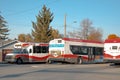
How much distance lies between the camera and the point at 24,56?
37.8 metres

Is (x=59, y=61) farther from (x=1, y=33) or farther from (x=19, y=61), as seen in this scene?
(x=1, y=33)

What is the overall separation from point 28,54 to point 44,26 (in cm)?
3010

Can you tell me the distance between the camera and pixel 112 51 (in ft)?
99.8

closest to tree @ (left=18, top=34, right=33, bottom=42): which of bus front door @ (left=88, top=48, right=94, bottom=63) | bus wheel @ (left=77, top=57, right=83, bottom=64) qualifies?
bus front door @ (left=88, top=48, right=94, bottom=63)

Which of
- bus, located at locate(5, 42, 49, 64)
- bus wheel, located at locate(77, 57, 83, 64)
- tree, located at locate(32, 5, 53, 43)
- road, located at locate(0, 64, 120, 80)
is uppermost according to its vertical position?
tree, located at locate(32, 5, 53, 43)

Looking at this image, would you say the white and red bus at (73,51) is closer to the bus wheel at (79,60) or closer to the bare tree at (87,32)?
the bus wheel at (79,60)

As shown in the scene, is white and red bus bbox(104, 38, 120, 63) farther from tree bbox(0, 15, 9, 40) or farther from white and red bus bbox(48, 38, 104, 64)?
tree bbox(0, 15, 9, 40)

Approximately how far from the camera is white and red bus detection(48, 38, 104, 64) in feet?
115

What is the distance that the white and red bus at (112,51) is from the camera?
29984 mm

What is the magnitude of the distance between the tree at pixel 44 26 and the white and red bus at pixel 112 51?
3642 centimetres

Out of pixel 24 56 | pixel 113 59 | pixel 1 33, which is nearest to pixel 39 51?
pixel 24 56

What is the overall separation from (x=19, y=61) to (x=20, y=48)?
1.69 metres

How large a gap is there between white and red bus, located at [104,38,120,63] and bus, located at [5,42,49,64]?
10.2 m

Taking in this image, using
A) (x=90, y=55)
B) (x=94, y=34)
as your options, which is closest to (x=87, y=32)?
(x=94, y=34)
